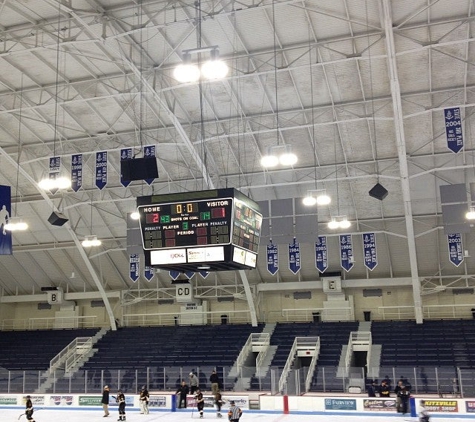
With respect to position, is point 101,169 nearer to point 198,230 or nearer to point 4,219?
point 4,219

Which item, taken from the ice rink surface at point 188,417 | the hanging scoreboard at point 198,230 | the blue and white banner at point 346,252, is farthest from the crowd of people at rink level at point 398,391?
the hanging scoreboard at point 198,230

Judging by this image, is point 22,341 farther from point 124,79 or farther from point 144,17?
point 144,17

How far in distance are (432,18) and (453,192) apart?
852 centimetres

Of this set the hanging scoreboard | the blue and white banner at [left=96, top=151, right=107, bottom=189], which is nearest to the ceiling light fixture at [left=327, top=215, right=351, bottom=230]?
the blue and white banner at [left=96, top=151, right=107, bottom=189]

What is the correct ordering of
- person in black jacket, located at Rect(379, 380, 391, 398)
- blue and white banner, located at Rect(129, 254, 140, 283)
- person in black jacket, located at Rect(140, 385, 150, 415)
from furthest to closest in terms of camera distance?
blue and white banner, located at Rect(129, 254, 140, 283) → person in black jacket, located at Rect(140, 385, 150, 415) → person in black jacket, located at Rect(379, 380, 391, 398)

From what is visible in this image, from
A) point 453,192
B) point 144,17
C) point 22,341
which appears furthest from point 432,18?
Answer: point 22,341

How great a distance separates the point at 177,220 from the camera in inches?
638

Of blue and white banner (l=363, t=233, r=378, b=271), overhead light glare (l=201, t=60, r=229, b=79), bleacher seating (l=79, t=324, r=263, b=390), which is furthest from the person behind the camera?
bleacher seating (l=79, t=324, r=263, b=390)

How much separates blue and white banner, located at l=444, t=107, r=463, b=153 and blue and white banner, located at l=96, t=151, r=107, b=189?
1516 cm

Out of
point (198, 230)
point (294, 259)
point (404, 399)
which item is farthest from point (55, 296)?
point (198, 230)

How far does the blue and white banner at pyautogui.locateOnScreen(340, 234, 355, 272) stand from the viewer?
113ft

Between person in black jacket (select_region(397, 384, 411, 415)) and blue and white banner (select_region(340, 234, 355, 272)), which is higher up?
blue and white banner (select_region(340, 234, 355, 272))

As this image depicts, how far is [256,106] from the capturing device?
2969 cm

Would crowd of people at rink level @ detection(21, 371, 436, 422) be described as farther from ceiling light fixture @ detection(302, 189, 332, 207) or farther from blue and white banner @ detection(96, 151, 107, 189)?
blue and white banner @ detection(96, 151, 107, 189)
